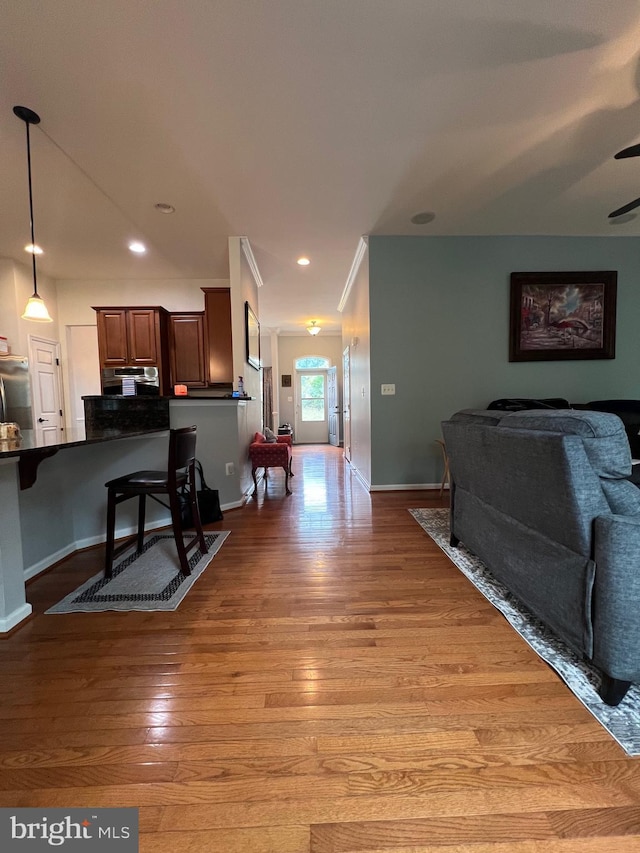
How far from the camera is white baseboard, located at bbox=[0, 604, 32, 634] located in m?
1.52

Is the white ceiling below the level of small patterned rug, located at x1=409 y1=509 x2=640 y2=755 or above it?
above

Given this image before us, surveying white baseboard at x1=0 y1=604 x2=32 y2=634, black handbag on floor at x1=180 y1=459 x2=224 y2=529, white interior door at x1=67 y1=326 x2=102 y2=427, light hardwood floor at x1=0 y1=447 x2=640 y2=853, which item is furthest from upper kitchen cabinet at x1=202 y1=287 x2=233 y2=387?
white baseboard at x1=0 y1=604 x2=32 y2=634

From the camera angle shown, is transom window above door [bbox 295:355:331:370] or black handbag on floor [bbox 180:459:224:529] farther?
transom window above door [bbox 295:355:331:370]

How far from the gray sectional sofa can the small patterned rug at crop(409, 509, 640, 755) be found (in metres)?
0.04

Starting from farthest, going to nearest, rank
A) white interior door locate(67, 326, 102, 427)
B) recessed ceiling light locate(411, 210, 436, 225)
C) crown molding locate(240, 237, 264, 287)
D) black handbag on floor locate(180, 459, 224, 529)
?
white interior door locate(67, 326, 102, 427), crown molding locate(240, 237, 264, 287), recessed ceiling light locate(411, 210, 436, 225), black handbag on floor locate(180, 459, 224, 529)

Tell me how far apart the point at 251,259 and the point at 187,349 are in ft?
4.88

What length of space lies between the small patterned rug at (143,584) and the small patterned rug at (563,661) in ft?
5.34

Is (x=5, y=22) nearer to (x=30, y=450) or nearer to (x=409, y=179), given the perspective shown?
(x=30, y=450)

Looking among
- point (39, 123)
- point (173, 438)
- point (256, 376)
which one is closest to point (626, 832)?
point (173, 438)

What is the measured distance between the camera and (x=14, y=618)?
5.09 feet

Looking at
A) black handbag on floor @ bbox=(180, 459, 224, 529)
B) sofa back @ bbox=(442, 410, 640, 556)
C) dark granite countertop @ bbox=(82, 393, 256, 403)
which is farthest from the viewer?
black handbag on floor @ bbox=(180, 459, 224, 529)

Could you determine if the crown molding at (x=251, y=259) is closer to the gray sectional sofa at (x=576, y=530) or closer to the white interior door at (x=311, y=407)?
the gray sectional sofa at (x=576, y=530)

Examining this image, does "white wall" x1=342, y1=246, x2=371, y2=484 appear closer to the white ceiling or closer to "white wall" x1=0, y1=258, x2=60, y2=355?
the white ceiling

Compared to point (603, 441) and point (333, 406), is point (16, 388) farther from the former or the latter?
point (333, 406)
